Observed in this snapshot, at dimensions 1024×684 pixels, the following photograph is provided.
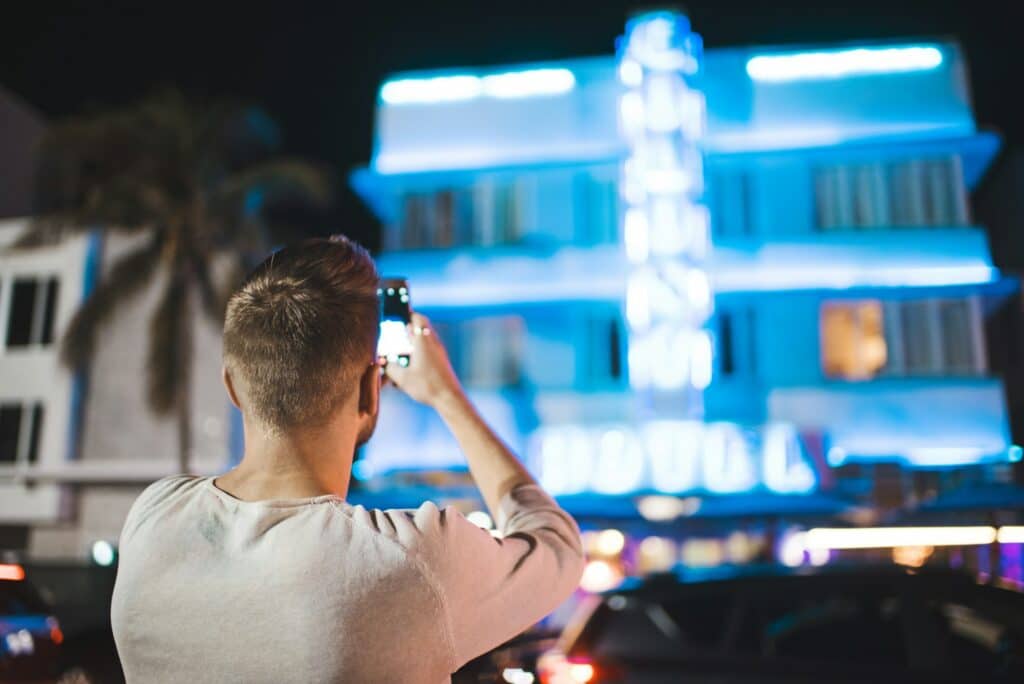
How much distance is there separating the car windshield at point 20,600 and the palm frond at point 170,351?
12.9 m

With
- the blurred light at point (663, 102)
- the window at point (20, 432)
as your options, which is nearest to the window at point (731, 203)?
the blurred light at point (663, 102)

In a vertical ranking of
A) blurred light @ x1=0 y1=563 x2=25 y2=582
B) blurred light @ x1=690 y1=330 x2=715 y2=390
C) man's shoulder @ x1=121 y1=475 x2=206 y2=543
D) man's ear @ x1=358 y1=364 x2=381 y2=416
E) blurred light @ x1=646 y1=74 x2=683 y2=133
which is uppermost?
blurred light @ x1=646 y1=74 x2=683 y2=133

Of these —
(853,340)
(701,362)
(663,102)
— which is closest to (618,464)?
(701,362)

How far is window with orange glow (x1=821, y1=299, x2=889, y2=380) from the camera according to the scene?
1894 centimetres

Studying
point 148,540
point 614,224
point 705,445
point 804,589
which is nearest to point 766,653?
point 804,589

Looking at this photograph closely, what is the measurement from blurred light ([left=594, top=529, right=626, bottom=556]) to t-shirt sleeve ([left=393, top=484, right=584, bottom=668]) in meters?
17.0

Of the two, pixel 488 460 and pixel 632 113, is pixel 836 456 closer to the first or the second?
pixel 632 113

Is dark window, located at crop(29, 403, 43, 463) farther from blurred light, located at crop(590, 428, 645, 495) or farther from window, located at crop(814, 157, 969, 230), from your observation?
window, located at crop(814, 157, 969, 230)

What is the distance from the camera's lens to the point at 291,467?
167 centimetres

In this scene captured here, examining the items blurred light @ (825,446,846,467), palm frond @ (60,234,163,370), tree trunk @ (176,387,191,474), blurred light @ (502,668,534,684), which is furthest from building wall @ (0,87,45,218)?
blurred light @ (502,668,534,684)

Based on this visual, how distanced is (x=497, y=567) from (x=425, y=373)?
1.61ft

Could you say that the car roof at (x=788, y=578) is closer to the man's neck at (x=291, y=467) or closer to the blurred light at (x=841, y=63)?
the man's neck at (x=291, y=467)

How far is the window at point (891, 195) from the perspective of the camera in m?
19.1

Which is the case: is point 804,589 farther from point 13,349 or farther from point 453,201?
point 13,349
